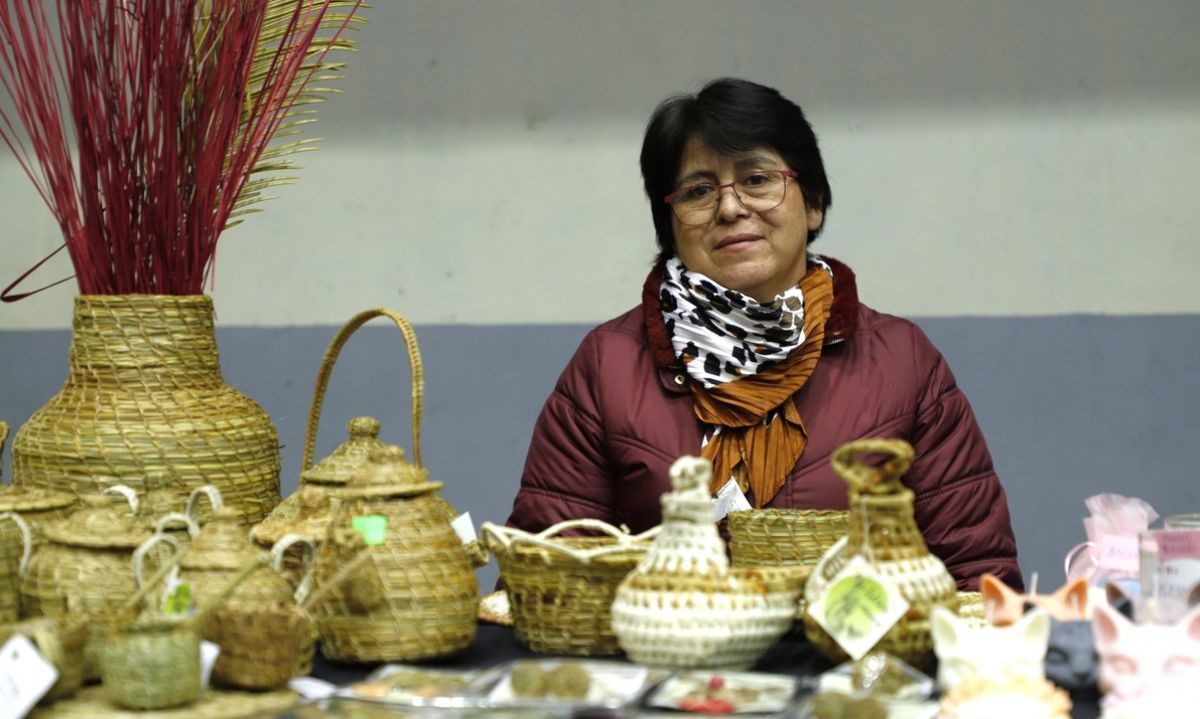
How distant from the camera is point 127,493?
4.92ft

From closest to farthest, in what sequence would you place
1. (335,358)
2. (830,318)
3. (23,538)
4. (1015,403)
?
(23,538)
(335,358)
(830,318)
(1015,403)

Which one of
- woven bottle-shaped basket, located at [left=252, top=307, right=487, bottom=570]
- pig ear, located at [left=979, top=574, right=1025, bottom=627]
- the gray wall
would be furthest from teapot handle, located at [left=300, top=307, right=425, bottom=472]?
the gray wall

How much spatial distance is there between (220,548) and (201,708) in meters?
0.17

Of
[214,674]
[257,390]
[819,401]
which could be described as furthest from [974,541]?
[257,390]

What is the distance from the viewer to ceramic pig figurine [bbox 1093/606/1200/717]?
1.02 m

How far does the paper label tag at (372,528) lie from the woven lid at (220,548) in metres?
0.10

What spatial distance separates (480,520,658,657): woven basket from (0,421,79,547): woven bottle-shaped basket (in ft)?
1.55

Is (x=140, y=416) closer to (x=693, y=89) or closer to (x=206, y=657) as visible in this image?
(x=206, y=657)

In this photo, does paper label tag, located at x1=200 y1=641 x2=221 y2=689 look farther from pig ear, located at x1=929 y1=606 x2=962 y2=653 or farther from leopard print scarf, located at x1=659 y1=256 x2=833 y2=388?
leopard print scarf, located at x1=659 y1=256 x2=833 y2=388

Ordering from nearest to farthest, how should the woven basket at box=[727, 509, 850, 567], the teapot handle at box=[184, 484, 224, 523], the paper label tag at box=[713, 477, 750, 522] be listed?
the woven basket at box=[727, 509, 850, 567], the teapot handle at box=[184, 484, 224, 523], the paper label tag at box=[713, 477, 750, 522]

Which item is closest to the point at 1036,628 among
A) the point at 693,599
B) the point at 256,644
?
the point at 693,599

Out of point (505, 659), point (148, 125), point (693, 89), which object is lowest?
point (505, 659)

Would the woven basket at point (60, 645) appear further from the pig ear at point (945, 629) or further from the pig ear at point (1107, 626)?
the pig ear at point (1107, 626)

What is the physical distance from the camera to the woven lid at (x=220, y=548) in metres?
1.23
